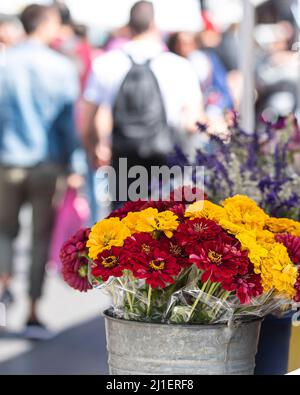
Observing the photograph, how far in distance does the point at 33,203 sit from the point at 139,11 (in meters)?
1.21

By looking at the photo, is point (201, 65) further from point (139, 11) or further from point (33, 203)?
point (33, 203)

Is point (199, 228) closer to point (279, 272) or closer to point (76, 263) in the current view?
point (279, 272)

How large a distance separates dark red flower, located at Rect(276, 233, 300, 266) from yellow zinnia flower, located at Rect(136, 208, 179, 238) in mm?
199

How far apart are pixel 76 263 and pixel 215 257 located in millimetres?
303

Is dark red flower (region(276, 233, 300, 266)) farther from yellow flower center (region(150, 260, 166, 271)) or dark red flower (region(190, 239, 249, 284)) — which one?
yellow flower center (region(150, 260, 166, 271))

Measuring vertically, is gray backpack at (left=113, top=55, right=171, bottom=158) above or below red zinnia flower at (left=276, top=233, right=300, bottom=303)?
above

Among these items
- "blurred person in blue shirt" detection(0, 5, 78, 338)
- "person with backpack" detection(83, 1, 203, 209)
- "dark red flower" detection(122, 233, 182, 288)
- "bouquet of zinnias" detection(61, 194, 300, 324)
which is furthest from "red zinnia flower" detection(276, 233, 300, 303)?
"blurred person in blue shirt" detection(0, 5, 78, 338)

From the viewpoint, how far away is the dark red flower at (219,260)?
4.82 feet

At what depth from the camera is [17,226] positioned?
16.3 feet

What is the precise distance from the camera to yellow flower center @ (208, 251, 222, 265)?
1.48 meters

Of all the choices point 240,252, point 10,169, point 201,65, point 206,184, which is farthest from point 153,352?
point 201,65

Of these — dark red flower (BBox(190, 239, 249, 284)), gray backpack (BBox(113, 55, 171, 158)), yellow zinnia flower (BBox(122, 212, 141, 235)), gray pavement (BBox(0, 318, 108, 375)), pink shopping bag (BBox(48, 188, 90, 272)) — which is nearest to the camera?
dark red flower (BBox(190, 239, 249, 284))

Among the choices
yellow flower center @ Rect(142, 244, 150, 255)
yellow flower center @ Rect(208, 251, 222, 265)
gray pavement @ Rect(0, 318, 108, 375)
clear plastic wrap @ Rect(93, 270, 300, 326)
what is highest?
yellow flower center @ Rect(142, 244, 150, 255)

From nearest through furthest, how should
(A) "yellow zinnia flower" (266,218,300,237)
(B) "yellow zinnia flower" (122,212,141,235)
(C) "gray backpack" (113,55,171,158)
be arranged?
(B) "yellow zinnia flower" (122,212,141,235) < (A) "yellow zinnia flower" (266,218,300,237) < (C) "gray backpack" (113,55,171,158)
